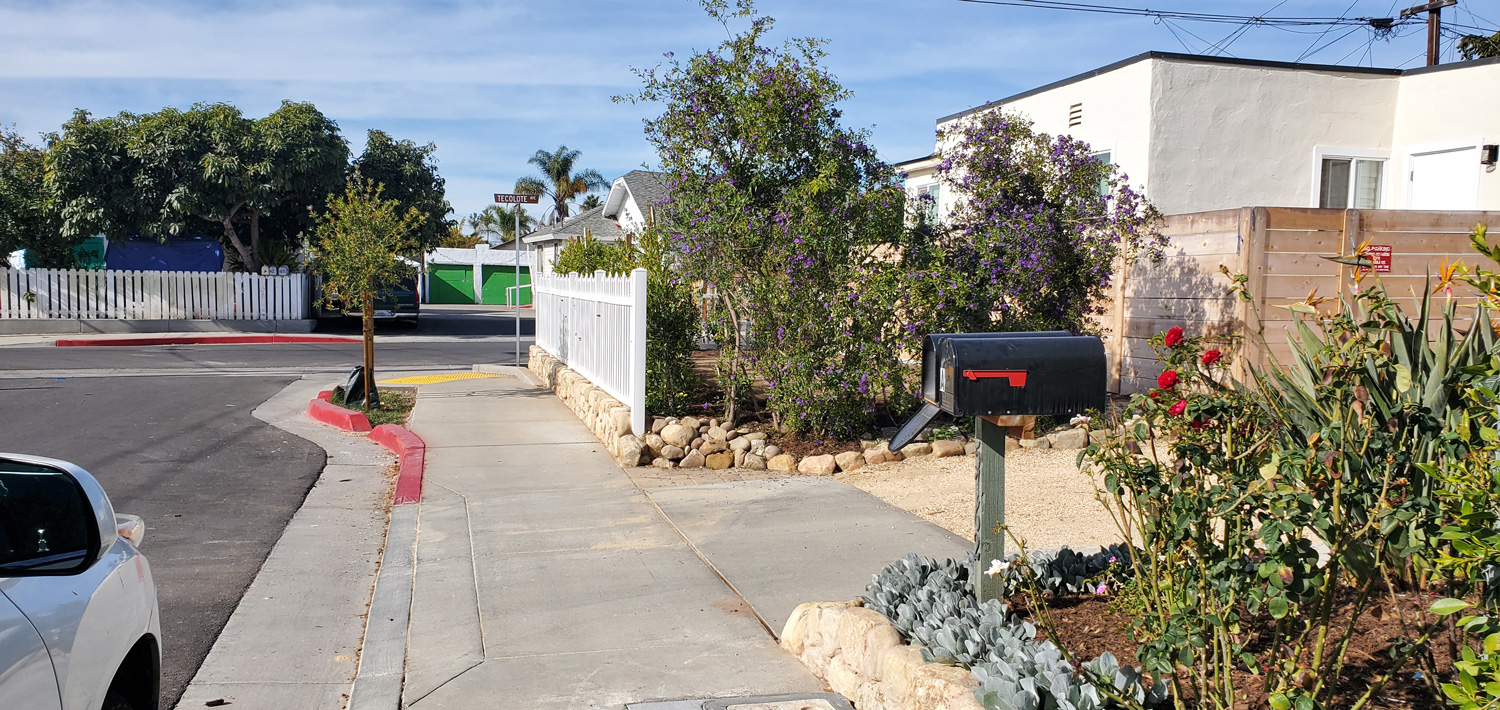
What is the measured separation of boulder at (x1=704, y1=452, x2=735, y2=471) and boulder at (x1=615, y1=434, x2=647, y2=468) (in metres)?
0.59

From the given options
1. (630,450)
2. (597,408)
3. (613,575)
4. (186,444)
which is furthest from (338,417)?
(613,575)

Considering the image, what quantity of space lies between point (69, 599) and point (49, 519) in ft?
1.34

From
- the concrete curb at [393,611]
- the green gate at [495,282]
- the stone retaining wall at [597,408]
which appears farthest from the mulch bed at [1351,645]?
the green gate at [495,282]

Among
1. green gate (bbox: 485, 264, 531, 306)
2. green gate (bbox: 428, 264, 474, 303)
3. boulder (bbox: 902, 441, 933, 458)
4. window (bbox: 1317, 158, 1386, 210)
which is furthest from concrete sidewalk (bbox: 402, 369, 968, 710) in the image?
green gate (bbox: 428, 264, 474, 303)

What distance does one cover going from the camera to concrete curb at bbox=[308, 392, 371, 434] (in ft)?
39.2

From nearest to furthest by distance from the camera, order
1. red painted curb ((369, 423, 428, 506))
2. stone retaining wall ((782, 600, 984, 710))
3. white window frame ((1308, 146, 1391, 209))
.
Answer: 1. stone retaining wall ((782, 600, 984, 710))
2. red painted curb ((369, 423, 428, 506))
3. white window frame ((1308, 146, 1391, 209))

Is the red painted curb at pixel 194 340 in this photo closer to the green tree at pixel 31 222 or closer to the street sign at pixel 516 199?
the green tree at pixel 31 222

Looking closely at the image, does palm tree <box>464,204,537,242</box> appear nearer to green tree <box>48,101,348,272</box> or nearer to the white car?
green tree <box>48,101,348,272</box>

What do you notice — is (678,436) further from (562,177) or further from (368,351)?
(562,177)

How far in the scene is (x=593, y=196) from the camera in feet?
202

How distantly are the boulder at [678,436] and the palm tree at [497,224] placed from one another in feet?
199

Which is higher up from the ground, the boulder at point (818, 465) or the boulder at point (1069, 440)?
the boulder at point (1069, 440)

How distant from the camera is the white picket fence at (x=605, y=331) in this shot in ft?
31.8

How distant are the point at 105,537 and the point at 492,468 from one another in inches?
241
